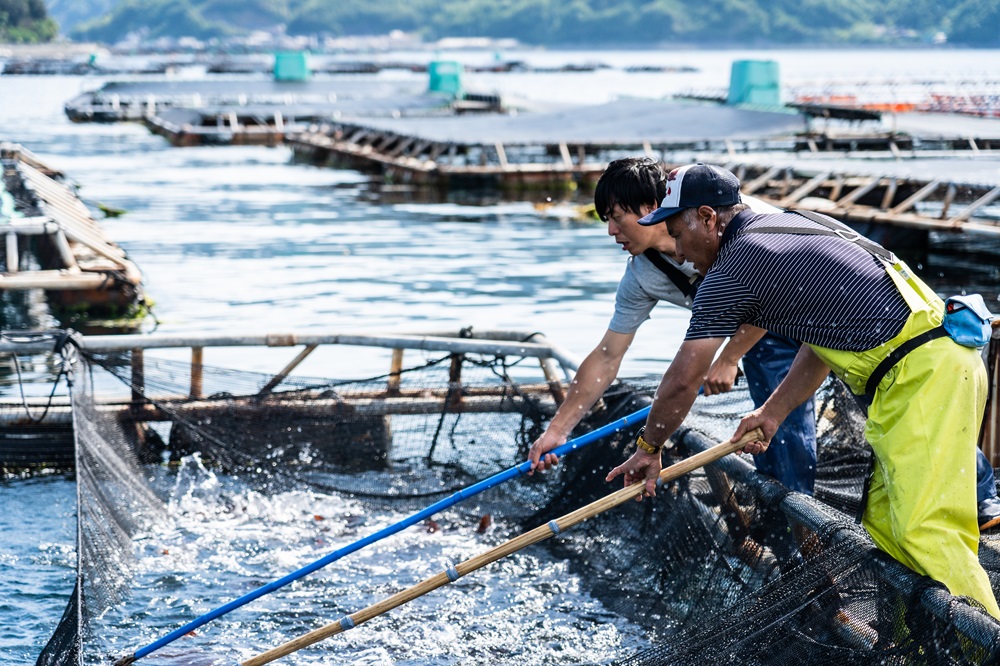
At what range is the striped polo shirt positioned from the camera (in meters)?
4.21

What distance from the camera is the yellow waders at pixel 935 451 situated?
4129mm

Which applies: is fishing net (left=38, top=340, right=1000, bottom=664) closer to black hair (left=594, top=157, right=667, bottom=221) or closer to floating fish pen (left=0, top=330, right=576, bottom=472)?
Answer: floating fish pen (left=0, top=330, right=576, bottom=472)

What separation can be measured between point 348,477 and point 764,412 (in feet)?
14.7

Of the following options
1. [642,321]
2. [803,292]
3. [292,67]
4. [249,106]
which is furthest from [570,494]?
[292,67]

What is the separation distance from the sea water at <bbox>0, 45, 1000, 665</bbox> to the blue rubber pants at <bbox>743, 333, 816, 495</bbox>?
1249mm

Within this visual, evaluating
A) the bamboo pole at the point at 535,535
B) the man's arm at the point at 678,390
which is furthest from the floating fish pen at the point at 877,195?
the man's arm at the point at 678,390

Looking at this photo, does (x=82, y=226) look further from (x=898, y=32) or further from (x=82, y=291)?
(x=898, y=32)

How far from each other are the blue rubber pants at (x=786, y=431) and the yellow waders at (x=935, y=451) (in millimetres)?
1655

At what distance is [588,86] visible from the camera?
113 metres

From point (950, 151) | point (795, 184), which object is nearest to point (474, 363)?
point (795, 184)

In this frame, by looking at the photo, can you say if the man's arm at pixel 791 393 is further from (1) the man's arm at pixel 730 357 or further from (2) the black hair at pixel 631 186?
(2) the black hair at pixel 631 186

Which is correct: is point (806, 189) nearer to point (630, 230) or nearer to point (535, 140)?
point (535, 140)

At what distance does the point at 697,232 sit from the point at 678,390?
0.64 metres

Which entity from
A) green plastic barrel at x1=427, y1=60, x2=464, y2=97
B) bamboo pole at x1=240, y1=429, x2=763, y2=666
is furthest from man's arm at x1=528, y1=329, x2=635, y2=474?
green plastic barrel at x1=427, y1=60, x2=464, y2=97
